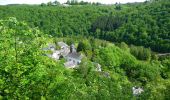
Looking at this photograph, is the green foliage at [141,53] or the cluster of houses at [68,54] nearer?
the cluster of houses at [68,54]

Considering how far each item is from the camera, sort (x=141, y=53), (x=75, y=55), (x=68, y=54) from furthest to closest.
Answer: (x=141, y=53), (x=68, y=54), (x=75, y=55)

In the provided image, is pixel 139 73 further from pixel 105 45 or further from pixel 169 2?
pixel 169 2

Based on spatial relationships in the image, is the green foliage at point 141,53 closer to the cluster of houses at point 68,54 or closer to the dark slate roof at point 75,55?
the cluster of houses at point 68,54

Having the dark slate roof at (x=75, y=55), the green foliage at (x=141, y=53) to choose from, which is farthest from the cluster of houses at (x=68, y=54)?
the green foliage at (x=141, y=53)

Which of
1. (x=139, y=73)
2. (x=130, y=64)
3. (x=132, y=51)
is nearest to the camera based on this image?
(x=139, y=73)

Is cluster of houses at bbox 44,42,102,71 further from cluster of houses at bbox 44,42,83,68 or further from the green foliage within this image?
the green foliage

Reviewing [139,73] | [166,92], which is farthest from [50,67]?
[139,73]

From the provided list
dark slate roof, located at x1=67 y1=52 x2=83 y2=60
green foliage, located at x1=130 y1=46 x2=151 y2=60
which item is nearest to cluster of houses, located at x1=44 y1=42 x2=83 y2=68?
dark slate roof, located at x1=67 y1=52 x2=83 y2=60

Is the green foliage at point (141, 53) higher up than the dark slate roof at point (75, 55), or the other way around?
the dark slate roof at point (75, 55)

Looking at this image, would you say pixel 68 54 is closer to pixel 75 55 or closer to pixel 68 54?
pixel 68 54

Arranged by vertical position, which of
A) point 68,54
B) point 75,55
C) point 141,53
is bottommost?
point 141,53

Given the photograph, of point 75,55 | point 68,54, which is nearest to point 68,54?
point 68,54
